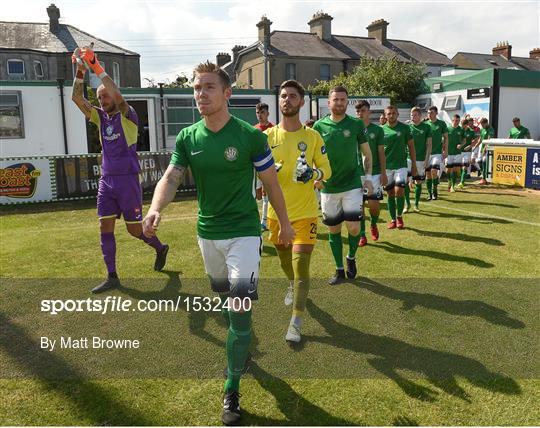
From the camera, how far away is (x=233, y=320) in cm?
322

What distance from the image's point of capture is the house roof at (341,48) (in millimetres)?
45250

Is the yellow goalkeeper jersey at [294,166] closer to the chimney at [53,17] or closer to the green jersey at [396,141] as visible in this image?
the green jersey at [396,141]

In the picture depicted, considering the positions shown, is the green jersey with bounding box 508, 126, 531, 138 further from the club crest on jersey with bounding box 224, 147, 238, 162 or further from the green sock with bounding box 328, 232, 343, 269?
the club crest on jersey with bounding box 224, 147, 238, 162

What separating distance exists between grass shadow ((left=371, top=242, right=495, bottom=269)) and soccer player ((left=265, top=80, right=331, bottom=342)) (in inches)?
132

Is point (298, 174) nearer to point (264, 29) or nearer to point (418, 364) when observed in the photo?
point (418, 364)

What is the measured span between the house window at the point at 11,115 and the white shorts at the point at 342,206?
1466 cm

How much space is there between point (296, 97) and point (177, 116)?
15975 mm

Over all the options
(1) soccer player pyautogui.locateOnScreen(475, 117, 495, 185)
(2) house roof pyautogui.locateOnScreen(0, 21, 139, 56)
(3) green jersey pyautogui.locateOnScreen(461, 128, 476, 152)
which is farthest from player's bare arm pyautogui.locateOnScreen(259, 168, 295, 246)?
(2) house roof pyautogui.locateOnScreen(0, 21, 139, 56)

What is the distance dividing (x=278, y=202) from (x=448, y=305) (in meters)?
2.89

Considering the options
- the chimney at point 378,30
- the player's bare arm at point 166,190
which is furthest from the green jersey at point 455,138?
the chimney at point 378,30

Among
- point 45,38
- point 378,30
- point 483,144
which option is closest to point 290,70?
point 378,30

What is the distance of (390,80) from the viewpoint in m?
28.7

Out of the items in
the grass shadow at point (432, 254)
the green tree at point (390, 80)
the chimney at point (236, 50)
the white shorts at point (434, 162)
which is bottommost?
the grass shadow at point (432, 254)

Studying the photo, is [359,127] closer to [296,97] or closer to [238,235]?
[296,97]
